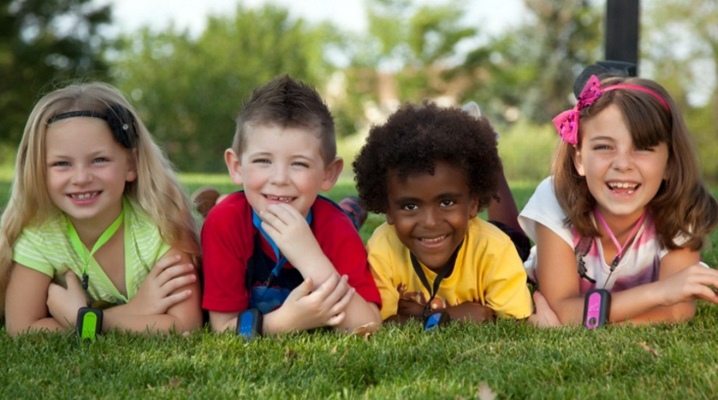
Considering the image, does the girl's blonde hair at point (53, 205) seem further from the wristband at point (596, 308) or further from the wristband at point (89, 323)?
the wristband at point (596, 308)

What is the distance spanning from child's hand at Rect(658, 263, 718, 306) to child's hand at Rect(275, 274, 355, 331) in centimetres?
144

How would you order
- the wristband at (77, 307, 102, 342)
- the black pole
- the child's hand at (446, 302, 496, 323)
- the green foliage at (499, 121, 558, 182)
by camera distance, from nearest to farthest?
Result: the wristband at (77, 307, 102, 342)
the child's hand at (446, 302, 496, 323)
the black pole
the green foliage at (499, 121, 558, 182)

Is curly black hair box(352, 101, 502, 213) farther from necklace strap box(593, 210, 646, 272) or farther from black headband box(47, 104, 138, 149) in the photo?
black headband box(47, 104, 138, 149)

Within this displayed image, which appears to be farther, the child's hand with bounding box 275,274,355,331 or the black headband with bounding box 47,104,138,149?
the black headband with bounding box 47,104,138,149

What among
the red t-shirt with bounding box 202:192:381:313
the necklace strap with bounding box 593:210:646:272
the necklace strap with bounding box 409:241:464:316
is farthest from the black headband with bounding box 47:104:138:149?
the necklace strap with bounding box 593:210:646:272

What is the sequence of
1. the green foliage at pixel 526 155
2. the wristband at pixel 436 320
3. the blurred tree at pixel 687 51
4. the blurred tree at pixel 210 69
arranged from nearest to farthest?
the wristband at pixel 436 320 < the green foliage at pixel 526 155 < the blurred tree at pixel 210 69 < the blurred tree at pixel 687 51

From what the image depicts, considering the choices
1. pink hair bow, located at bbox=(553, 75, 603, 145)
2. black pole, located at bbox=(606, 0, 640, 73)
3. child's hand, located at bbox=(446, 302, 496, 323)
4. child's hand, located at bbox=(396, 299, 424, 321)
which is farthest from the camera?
black pole, located at bbox=(606, 0, 640, 73)

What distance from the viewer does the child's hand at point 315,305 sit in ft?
12.1

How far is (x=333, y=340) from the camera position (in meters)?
3.61

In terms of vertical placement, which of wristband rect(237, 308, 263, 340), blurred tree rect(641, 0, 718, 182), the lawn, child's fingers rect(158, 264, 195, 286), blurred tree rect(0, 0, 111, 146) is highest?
blurred tree rect(641, 0, 718, 182)

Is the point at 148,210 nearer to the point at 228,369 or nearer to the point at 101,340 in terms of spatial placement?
the point at 101,340

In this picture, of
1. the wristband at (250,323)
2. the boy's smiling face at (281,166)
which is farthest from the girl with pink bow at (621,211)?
the wristband at (250,323)

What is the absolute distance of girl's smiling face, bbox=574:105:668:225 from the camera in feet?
13.2

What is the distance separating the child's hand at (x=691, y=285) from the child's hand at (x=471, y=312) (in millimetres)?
799
